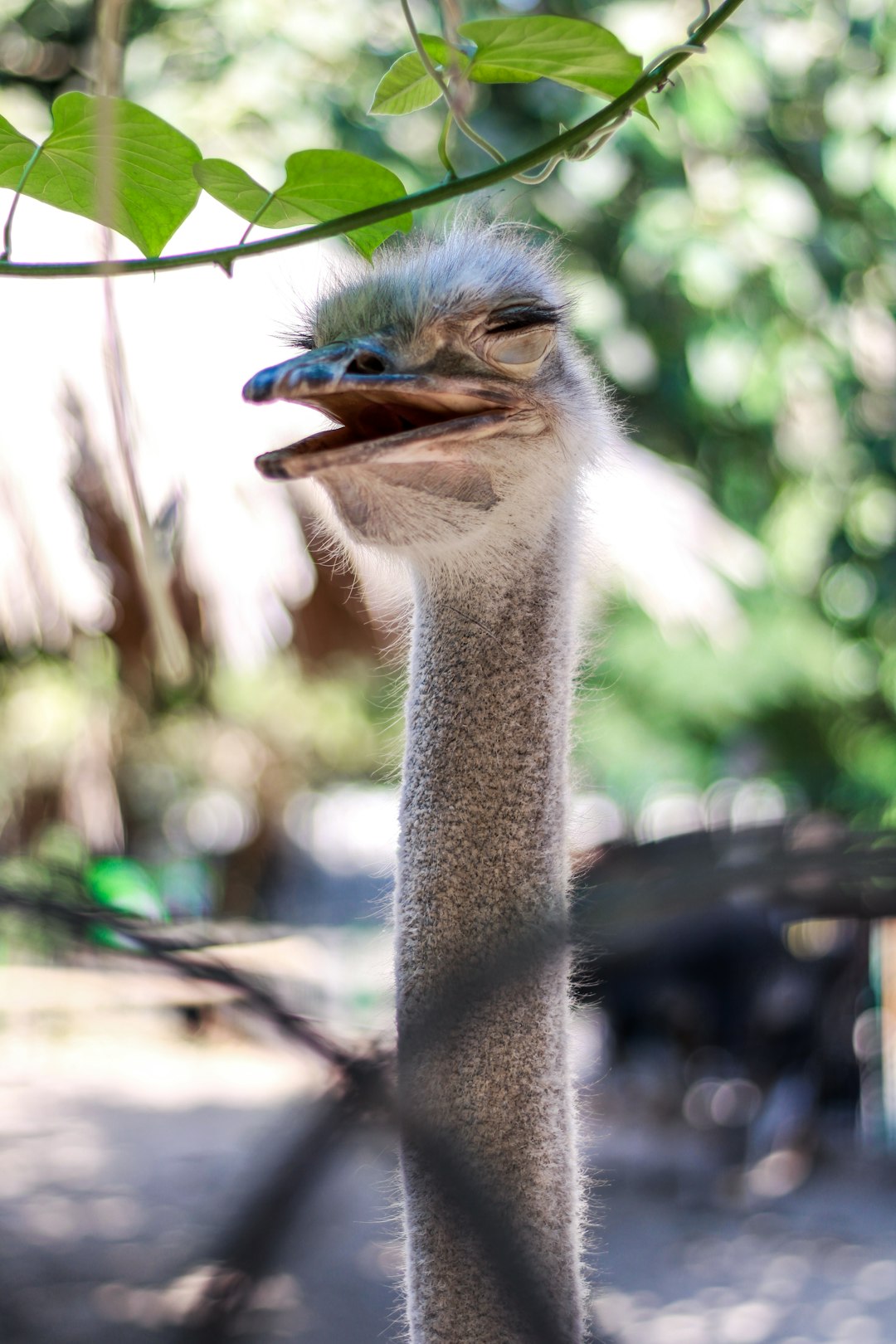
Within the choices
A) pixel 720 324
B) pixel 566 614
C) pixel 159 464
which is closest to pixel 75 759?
pixel 159 464

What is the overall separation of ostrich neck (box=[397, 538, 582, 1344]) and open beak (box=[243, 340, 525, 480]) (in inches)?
6.7

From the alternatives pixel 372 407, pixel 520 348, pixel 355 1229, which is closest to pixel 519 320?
pixel 520 348

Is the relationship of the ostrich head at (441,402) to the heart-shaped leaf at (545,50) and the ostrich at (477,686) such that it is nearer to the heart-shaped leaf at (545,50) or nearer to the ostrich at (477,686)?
the ostrich at (477,686)

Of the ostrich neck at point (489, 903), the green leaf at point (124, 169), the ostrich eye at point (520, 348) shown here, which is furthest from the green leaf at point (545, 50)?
the ostrich neck at point (489, 903)

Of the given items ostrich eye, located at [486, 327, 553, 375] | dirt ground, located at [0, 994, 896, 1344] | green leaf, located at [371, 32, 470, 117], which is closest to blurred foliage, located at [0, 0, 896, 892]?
dirt ground, located at [0, 994, 896, 1344]

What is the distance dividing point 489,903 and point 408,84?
0.53 m

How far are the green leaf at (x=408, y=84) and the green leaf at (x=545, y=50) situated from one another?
6cm

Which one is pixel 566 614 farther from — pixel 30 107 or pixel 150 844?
pixel 150 844

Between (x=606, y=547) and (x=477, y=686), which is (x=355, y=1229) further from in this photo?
(x=477, y=686)

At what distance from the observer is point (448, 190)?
0.65m

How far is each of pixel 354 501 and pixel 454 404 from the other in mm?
102

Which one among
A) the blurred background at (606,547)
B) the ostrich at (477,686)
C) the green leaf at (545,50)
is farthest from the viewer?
the blurred background at (606,547)

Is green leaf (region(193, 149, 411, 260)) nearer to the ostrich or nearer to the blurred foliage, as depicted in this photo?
the ostrich

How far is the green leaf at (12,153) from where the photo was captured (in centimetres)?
73
